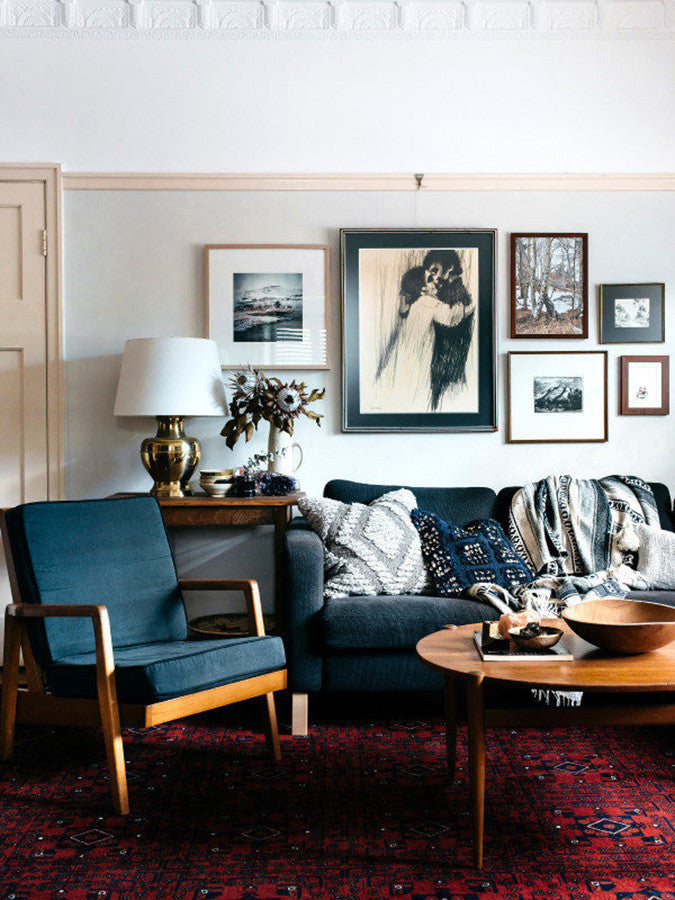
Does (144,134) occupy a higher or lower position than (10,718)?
higher

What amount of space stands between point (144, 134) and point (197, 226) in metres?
0.50

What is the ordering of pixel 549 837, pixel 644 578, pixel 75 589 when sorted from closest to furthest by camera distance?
pixel 549 837 → pixel 75 589 → pixel 644 578

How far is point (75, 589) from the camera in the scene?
2.75 metres

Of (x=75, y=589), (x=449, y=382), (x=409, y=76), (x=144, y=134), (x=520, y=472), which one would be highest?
(x=409, y=76)

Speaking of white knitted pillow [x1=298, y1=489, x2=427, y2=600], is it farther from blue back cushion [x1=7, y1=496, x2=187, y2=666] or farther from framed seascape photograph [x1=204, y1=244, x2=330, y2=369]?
framed seascape photograph [x1=204, y1=244, x2=330, y2=369]

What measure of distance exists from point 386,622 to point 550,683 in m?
1.04

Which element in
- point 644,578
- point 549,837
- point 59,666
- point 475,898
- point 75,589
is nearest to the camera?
point 475,898

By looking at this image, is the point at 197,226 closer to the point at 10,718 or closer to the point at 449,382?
the point at 449,382

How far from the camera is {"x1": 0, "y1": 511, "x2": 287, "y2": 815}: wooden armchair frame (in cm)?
234

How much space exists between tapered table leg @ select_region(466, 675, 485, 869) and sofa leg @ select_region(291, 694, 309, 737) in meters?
1.09

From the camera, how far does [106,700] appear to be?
2.34 m

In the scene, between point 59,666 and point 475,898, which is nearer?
point 475,898

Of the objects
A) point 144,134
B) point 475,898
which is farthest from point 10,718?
point 144,134

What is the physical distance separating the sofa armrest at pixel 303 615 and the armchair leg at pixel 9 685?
3.05 ft
